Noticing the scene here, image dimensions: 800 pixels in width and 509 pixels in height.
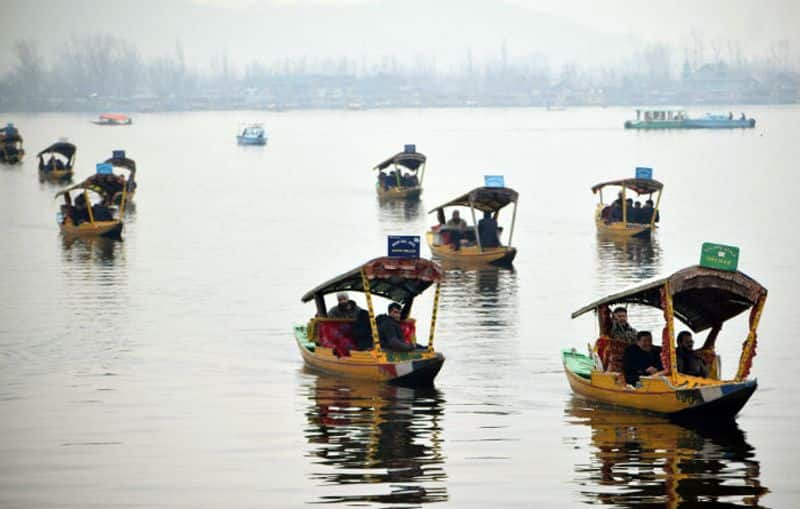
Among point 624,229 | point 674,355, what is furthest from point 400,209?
point 674,355

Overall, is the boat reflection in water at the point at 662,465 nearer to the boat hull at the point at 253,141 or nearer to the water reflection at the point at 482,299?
the water reflection at the point at 482,299

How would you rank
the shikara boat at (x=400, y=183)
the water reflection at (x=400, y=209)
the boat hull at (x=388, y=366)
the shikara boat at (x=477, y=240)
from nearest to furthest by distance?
the boat hull at (x=388, y=366), the shikara boat at (x=477, y=240), the water reflection at (x=400, y=209), the shikara boat at (x=400, y=183)

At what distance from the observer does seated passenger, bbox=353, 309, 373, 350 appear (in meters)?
31.8

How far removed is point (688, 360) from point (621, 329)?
1.65 m

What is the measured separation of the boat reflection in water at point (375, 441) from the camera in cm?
2327

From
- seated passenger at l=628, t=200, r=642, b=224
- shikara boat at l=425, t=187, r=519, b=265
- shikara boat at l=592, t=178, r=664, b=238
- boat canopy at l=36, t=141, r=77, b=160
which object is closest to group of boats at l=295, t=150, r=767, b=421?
shikara boat at l=425, t=187, r=519, b=265

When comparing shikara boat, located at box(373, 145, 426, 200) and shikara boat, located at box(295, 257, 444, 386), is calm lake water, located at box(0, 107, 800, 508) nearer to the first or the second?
shikara boat, located at box(295, 257, 444, 386)

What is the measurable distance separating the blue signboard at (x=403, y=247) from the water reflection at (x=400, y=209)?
4532cm

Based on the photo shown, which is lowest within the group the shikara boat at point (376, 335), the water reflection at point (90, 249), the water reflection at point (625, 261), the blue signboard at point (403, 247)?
the water reflection at point (625, 261)

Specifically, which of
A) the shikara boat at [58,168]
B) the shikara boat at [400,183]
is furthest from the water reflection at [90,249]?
the shikara boat at [58,168]

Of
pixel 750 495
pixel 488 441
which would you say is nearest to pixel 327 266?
pixel 488 441

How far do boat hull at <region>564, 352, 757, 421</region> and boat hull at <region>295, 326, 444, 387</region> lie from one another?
3665 mm

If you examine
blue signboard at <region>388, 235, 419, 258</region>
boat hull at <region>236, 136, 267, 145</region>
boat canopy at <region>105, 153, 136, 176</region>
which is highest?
blue signboard at <region>388, 235, 419, 258</region>

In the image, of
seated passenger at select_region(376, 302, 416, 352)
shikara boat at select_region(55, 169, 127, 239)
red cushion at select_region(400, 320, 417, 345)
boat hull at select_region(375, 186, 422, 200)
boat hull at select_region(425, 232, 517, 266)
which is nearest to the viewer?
seated passenger at select_region(376, 302, 416, 352)
